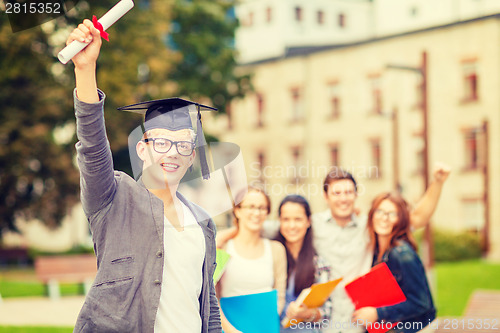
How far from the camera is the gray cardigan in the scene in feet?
8.08

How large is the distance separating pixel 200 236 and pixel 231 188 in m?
0.45

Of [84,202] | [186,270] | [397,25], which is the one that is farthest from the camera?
[397,25]

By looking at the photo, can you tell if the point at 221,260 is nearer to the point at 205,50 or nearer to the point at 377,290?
the point at 377,290

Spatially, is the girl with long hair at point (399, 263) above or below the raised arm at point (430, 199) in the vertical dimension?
below

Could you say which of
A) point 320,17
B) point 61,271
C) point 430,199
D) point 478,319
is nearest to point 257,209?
point 430,199

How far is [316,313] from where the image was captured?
163 inches

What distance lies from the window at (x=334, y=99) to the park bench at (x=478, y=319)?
2397 cm

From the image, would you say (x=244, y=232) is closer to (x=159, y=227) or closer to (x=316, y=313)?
(x=316, y=313)

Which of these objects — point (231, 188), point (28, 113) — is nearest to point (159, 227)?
point (231, 188)

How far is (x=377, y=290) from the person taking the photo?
13.3 feet

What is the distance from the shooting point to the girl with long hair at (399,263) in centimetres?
412

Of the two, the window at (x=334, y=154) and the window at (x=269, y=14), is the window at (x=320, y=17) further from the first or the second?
the window at (x=334, y=154)

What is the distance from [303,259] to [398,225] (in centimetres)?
66

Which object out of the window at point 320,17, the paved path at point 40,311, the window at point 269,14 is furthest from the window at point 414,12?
the paved path at point 40,311
